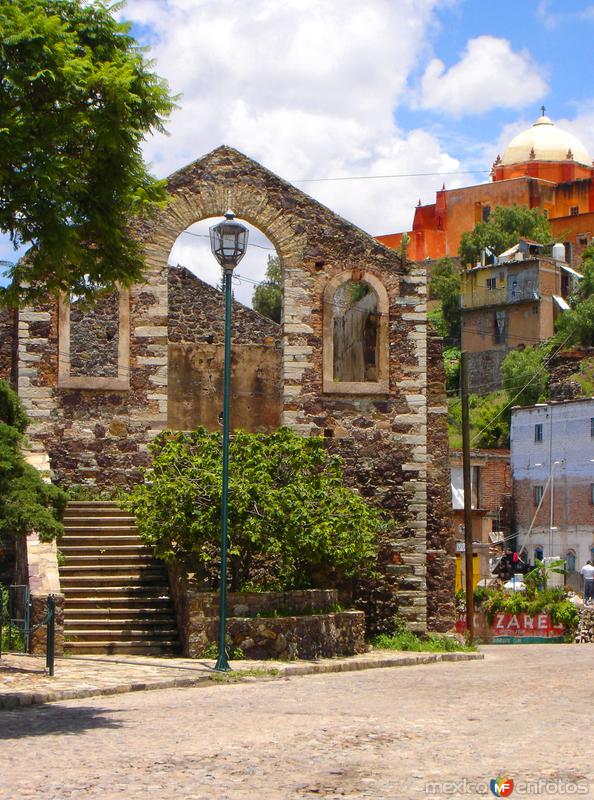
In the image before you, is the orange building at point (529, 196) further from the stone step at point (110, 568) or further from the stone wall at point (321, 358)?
the stone step at point (110, 568)

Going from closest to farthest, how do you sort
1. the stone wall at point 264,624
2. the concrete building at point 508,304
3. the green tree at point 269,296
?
the stone wall at point 264,624 < the green tree at point 269,296 < the concrete building at point 508,304

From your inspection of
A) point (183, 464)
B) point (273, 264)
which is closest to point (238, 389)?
point (183, 464)

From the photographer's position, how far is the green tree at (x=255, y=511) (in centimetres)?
2005

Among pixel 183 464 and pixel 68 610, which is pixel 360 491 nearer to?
pixel 183 464

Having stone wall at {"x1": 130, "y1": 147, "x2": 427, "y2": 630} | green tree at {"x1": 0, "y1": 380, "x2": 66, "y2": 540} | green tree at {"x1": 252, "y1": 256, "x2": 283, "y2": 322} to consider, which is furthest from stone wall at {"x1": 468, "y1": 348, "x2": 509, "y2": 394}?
green tree at {"x1": 0, "y1": 380, "x2": 66, "y2": 540}


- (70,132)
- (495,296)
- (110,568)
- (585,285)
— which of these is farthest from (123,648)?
(495,296)

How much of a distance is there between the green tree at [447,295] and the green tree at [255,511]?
67.1 metres

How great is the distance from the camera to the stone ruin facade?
2372cm

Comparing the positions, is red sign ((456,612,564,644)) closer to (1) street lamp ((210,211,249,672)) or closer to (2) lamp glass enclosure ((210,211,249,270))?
(1) street lamp ((210,211,249,672))

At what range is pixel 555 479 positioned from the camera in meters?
65.2

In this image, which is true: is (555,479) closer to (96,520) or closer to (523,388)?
(523,388)

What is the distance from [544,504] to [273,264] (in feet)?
61.4

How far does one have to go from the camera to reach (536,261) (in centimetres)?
8494

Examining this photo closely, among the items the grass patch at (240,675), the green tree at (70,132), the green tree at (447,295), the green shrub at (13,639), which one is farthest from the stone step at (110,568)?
the green tree at (447,295)
